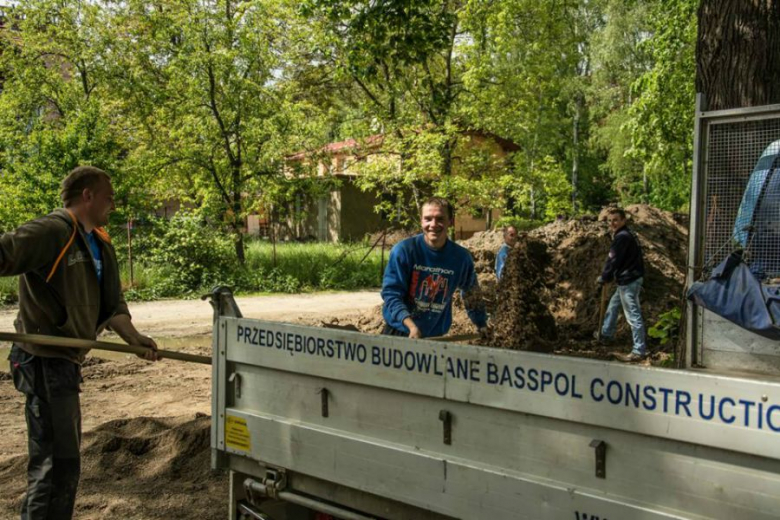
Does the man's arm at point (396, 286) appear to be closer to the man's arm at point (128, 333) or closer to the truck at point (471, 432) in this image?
the truck at point (471, 432)

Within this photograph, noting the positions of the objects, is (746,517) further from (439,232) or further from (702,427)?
(439,232)

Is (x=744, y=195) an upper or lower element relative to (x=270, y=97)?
lower

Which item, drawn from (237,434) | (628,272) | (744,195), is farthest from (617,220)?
(237,434)

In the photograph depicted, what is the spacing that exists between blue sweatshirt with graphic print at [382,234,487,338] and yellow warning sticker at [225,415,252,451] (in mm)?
1311

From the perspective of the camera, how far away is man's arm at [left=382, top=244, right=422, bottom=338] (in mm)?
4309

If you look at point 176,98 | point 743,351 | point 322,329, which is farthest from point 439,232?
point 176,98

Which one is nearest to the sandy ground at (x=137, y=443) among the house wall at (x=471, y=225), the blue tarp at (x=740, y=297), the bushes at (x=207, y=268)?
the blue tarp at (x=740, y=297)

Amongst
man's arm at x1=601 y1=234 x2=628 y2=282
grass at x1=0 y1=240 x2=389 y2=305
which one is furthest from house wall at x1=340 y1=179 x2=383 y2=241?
man's arm at x1=601 y1=234 x2=628 y2=282

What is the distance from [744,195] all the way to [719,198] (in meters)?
0.23

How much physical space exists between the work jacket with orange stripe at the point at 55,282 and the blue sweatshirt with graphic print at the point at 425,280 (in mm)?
1627

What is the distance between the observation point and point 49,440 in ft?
12.0

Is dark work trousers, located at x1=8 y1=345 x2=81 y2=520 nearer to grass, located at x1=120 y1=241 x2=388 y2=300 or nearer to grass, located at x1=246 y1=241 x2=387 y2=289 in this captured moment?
grass, located at x1=120 y1=241 x2=388 y2=300

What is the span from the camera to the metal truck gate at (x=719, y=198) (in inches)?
176

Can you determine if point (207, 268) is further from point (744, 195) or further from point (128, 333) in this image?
point (744, 195)
